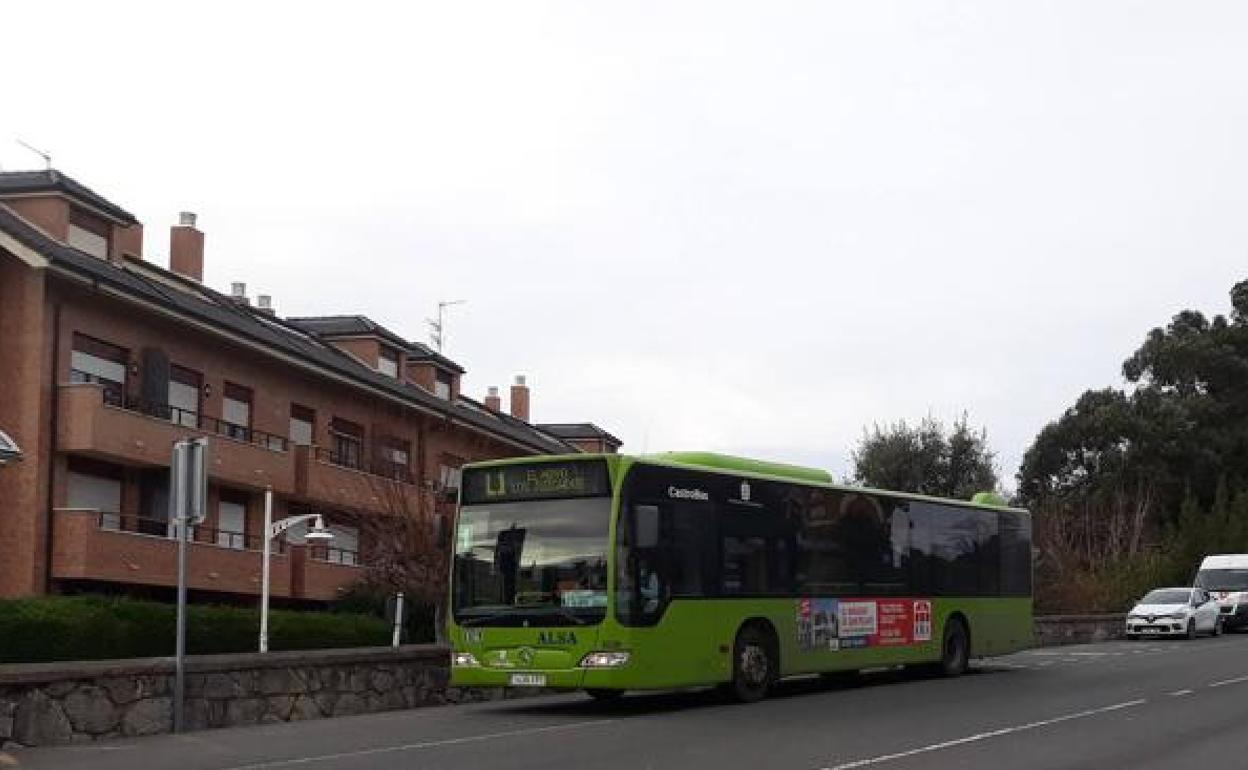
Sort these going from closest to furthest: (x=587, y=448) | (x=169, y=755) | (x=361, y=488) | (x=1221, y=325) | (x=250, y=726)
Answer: (x=169, y=755), (x=250, y=726), (x=361, y=488), (x=587, y=448), (x=1221, y=325)

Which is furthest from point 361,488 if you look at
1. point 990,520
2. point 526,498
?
point 526,498

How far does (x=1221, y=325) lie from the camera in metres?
80.1

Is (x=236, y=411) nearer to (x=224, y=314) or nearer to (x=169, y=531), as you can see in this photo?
(x=224, y=314)

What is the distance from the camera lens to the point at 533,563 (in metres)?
16.9

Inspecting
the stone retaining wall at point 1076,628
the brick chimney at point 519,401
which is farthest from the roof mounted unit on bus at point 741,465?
the brick chimney at point 519,401

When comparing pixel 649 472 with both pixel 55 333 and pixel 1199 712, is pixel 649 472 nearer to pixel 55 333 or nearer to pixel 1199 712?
pixel 1199 712

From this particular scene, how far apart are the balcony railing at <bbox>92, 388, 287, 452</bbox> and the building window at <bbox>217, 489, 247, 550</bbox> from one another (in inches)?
56.8

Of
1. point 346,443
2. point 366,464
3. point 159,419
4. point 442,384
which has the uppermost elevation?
point 442,384

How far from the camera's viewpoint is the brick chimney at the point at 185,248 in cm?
4050

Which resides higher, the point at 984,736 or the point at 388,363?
the point at 388,363

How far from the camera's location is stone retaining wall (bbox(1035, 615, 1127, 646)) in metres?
36.3

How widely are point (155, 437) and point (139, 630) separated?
8.48m

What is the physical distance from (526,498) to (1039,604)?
95.9 ft

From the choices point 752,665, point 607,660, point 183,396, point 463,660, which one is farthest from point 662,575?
point 183,396
